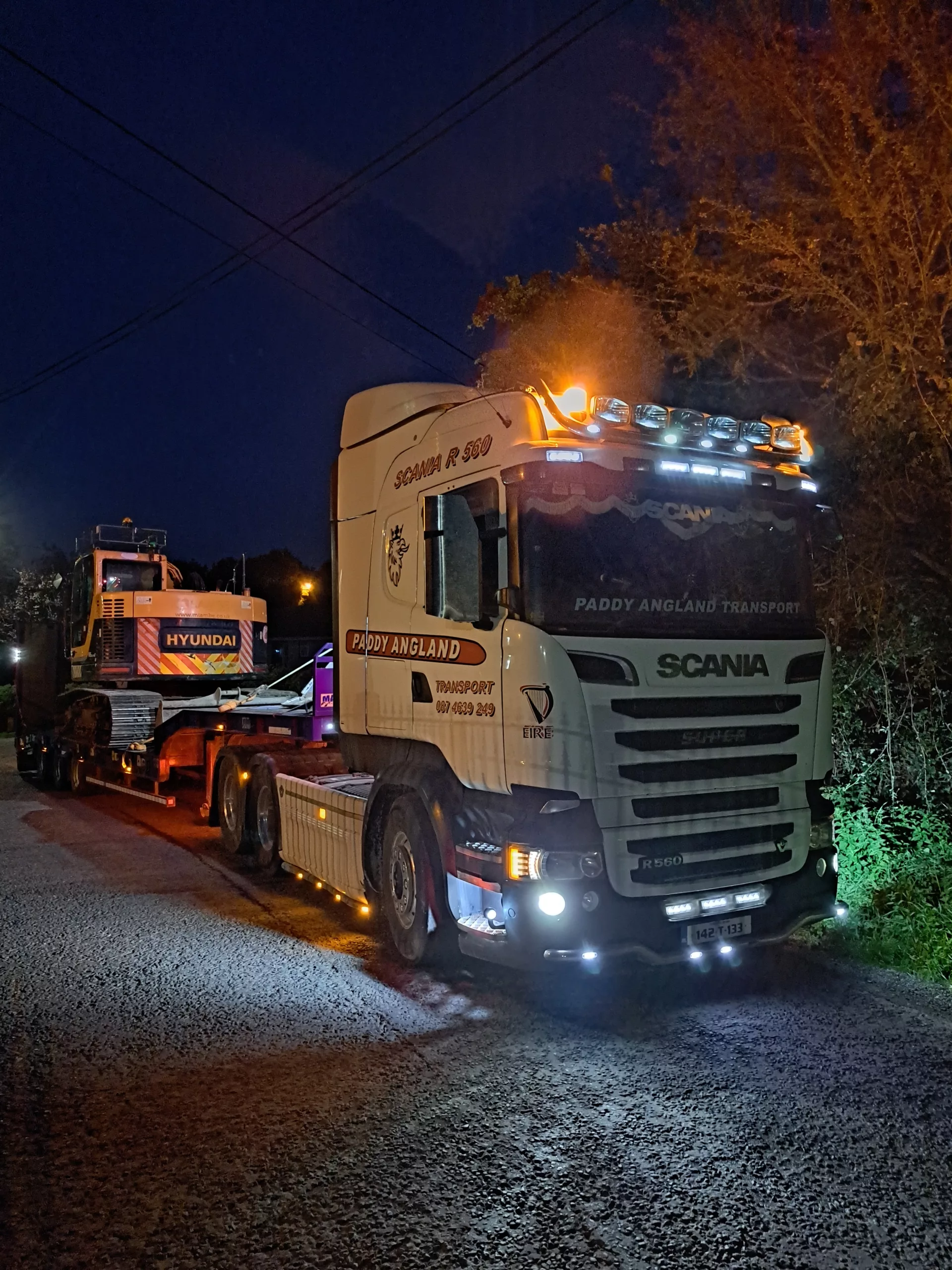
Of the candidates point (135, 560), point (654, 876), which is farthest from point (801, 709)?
point (135, 560)

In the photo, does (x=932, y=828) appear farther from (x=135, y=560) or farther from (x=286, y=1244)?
(x=135, y=560)

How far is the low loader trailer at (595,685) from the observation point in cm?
545

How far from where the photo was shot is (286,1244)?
11.4 feet

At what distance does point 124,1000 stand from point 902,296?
8.55m

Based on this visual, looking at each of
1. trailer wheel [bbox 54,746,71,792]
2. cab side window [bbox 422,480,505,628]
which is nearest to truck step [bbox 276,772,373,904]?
cab side window [bbox 422,480,505,628]

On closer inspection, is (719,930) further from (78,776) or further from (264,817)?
(78,776)

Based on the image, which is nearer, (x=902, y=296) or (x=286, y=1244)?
(x=286, y=1244)

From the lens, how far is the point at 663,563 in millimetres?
5961

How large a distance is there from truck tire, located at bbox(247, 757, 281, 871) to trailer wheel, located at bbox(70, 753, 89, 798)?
654cm

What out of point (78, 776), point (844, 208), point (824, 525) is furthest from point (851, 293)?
point (78, 776)

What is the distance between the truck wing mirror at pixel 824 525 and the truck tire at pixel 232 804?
6355mm

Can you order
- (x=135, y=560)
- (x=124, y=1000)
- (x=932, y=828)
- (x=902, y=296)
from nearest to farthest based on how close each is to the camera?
(x=124, y=1000) → (x=932, y=828) → (x=902, y=296) → (x=135, y=560)

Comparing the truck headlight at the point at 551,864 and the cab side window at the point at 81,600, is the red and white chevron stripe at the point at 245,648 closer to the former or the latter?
the cab side window at the point at 81,600

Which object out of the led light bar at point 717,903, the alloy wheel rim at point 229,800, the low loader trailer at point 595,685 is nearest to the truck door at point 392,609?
the low loader trailer at point 595,685
